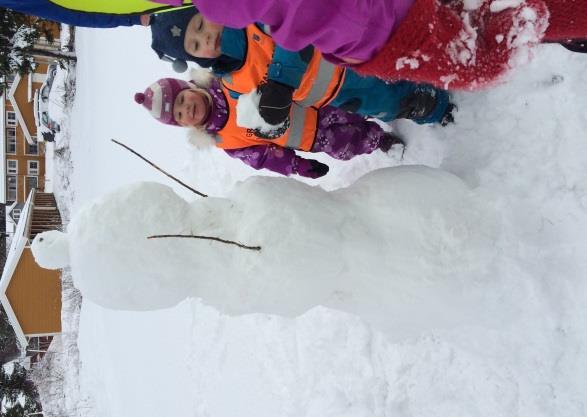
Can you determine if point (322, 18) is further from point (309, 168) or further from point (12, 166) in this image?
point (12, 166)

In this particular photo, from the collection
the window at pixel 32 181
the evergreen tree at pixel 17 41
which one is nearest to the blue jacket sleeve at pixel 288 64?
the evergreen tree at pixel 17 41

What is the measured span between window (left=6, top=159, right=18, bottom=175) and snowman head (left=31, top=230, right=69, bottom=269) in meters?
24.1

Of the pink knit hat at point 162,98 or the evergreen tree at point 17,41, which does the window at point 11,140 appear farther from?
the pink knit hat at point 162,98

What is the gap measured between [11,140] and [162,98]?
23.9m

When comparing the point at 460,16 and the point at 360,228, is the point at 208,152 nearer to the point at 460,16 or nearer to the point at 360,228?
the point at 360,228

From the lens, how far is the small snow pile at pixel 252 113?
2.27 m

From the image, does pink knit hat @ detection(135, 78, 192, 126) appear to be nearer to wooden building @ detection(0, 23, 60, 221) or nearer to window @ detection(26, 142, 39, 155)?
wooden building @ detection(0, 23, 60, 221)

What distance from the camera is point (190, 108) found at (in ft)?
9.11

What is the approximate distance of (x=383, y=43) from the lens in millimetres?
1587

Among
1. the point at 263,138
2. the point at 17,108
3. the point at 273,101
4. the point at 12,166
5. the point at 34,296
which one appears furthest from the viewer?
the point at 12,166

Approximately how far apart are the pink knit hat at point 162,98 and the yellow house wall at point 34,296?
11.4 meters

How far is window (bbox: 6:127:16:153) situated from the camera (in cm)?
2294

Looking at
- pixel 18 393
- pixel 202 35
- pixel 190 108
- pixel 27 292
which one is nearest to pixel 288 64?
pixel 202 35

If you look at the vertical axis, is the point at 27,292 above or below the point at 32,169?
above
